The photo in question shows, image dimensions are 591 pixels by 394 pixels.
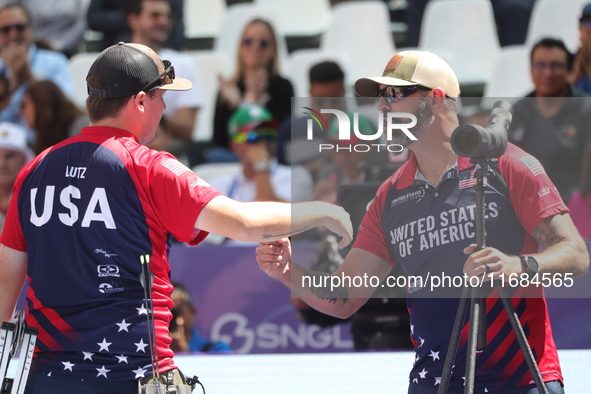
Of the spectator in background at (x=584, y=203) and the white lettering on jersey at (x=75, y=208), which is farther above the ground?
the spectator in background at (x=584, y=203)

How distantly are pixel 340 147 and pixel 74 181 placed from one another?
887 millimetres

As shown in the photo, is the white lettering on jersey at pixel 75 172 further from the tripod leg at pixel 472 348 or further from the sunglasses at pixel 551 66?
the sunglasses at pixel 551 66

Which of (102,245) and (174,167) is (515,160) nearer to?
(174,167)

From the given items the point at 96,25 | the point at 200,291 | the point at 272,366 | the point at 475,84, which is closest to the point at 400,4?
the point at 475,84

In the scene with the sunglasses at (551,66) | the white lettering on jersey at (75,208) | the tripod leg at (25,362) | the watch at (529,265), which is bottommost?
the tripod leg at (25,362)

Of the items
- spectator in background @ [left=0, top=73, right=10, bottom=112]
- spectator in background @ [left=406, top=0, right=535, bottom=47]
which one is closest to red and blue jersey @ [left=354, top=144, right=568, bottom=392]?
spectator in background @ [left=0, top=73, right=10, bottom=112]

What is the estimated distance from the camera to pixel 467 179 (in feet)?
8.72

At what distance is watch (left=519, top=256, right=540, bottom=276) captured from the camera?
2.60 metres

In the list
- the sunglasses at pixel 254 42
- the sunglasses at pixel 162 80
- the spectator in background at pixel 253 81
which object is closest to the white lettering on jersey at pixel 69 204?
the sunglasses at pixel 162 80

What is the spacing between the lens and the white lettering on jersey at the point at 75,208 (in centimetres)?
→ 239

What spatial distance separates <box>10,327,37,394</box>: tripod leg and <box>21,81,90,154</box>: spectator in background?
3990 millimetres

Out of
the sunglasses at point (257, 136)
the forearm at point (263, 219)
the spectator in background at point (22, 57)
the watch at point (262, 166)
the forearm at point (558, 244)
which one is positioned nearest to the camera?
the forearm at point (263, 219)

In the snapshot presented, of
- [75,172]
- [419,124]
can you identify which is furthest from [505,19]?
[75,172]

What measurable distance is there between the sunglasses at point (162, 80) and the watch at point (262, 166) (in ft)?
11.6
